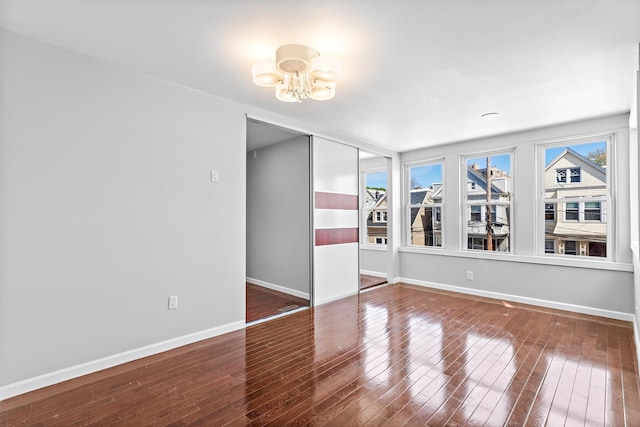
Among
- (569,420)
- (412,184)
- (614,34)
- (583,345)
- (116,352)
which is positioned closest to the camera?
(569,420)

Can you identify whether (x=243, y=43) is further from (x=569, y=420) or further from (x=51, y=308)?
(x=569, y=420)

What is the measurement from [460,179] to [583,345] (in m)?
2.92

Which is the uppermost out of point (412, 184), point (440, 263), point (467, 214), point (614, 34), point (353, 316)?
point (614, 34)

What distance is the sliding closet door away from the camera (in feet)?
15.0

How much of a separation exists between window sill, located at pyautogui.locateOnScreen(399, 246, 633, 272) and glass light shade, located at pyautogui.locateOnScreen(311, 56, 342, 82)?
3.93 m

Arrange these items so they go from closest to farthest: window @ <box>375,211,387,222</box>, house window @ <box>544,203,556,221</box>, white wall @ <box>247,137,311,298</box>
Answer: house window @ <box>544,203,556,221</box> → white wall @ <box>247,137,311,298</box> → window @ <box>375,211,387,222</box>

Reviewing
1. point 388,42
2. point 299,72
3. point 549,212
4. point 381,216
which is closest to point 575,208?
point 549,212

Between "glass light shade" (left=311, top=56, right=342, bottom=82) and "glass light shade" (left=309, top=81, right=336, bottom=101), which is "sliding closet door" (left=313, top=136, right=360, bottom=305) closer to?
"glass light shade" (left=309, top=81, right=336, bottom=101)

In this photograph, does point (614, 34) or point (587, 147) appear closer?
point (614, 34)

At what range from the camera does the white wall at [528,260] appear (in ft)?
12.6

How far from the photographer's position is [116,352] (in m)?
2.66

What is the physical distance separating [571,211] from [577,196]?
21 cm

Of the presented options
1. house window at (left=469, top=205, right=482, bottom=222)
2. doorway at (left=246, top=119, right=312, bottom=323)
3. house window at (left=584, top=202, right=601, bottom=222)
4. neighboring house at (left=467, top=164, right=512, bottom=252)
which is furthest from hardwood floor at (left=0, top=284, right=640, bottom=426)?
house window at (left=469, top=205, right=482, bottom=222)

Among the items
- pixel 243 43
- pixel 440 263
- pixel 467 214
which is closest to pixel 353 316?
pixel 440 263
